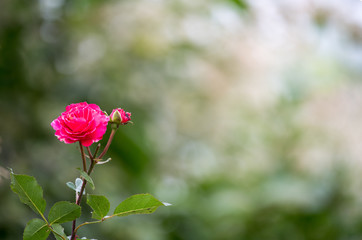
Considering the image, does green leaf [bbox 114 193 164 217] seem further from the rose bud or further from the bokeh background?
the bokeh background

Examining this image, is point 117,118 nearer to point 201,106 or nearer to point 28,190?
point 28,190

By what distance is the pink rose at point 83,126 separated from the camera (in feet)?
0.81

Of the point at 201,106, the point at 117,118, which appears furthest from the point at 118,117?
the point at 201,106

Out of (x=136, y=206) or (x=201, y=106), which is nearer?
(x=136, y=206)

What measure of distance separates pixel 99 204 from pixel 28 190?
36 millimetres

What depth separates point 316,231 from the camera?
3.70ft

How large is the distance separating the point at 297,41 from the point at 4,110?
36.1 inches

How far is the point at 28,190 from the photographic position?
0.79 feet

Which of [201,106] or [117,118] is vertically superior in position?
Answer: [201,106]

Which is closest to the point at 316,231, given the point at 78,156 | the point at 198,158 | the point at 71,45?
the point at 198,158

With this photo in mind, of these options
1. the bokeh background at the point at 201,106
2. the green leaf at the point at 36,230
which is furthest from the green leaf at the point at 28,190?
the bokeh background at the point at 201,106

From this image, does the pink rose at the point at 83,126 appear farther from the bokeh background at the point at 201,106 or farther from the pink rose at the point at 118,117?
the bokeh background at the point at 201,106

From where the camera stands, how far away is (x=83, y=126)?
0.25 m

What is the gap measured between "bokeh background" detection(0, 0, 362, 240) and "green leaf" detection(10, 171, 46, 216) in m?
0.40
